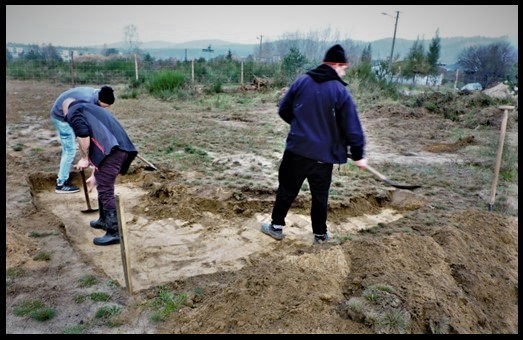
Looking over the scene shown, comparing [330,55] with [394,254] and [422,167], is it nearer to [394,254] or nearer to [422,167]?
[394,254]

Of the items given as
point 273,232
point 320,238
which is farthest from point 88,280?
point 320,238

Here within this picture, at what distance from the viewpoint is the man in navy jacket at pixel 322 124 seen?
3561mm

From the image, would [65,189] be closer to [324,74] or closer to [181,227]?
[181,227]

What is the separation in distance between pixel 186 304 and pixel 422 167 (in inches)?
203

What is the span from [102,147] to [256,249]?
69.9 inches

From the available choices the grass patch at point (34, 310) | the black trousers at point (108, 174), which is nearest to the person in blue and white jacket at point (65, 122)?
the black trousers at point (108, 174)

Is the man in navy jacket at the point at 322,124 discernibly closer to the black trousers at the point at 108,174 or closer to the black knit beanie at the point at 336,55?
the black knit beanie at the point at 336,55

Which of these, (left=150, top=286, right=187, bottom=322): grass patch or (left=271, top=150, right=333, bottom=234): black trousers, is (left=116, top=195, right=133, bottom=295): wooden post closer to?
(left=150, top=286, right=187, bottom=322): grass patch

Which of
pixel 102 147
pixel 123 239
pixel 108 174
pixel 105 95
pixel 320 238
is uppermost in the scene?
pixel 105 95

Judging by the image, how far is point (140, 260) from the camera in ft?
12.6

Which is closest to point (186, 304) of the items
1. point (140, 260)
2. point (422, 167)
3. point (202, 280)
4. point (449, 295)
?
point (202, 280)

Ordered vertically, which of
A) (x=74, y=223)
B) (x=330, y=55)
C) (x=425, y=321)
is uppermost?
(x=330, y=55)

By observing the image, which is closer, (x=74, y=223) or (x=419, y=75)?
(x=74, y=223)

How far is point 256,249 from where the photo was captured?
4098 mm
